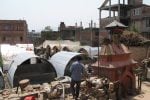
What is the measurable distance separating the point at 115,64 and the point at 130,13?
37.0 m

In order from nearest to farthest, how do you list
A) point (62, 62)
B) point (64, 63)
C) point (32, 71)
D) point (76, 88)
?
1. point (76, 88)
2. point (32, 71)
3. point (64, 63)
4. point (62, 62)

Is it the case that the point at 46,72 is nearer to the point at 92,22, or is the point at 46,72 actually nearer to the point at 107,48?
the point at 107,48

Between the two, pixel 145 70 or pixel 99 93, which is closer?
pixel 99 93

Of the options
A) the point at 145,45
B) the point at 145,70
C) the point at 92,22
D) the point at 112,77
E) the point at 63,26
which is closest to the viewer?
the point at 112,77

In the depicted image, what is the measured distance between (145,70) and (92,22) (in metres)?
36.2

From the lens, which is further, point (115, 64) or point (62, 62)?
point (62, 62)

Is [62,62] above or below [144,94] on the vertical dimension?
above

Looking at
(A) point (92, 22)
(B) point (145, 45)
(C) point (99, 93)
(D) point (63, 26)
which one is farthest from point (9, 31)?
(C) point (99, 93)

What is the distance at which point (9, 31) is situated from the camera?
184 feet

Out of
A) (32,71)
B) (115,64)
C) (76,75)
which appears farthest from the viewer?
(32,71)

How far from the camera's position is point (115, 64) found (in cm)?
1132

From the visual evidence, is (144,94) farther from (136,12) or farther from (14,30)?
(14,30)

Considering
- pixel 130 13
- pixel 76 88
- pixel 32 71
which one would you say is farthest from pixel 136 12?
pixel 76 88

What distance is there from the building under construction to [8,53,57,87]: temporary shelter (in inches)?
1163
